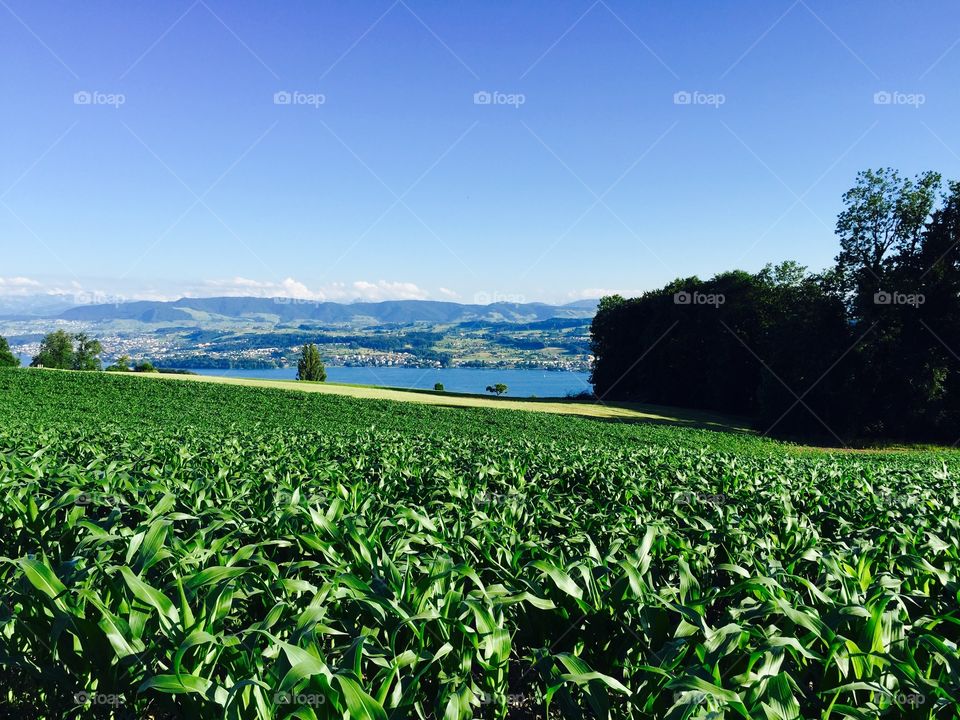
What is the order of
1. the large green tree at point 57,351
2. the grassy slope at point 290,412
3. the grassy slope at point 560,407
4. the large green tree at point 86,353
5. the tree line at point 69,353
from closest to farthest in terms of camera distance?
the grassy slope at point 290,412 → the grassy slope at point 560,407 → the tree line at point 69,353 → the large green tree at point 57,351 → the large green tree at point 86,353

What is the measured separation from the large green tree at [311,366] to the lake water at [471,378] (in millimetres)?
2556

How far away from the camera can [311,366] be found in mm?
94250

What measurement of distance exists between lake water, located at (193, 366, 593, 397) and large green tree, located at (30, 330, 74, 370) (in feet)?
109

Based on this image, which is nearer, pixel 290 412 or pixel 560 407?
pixel 290 412

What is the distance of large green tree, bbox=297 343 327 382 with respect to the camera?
9369 cm

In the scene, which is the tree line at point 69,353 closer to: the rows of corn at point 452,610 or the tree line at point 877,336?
the tree line at point 877,336

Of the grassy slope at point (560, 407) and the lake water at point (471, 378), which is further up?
the grassy slope at point (560, 407)

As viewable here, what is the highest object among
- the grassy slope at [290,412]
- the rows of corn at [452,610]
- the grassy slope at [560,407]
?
the rows of corn at [452,610]

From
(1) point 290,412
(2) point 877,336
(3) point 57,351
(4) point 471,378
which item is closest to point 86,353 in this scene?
(3) point 57,351

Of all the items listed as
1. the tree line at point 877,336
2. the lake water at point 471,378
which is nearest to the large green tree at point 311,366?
the lake water at point 471,378

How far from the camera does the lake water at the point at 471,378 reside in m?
72.9

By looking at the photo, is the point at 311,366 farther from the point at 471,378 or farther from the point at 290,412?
the point at 290,412

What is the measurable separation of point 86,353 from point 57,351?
7085mm

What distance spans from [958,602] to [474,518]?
→ 294 centimetres
